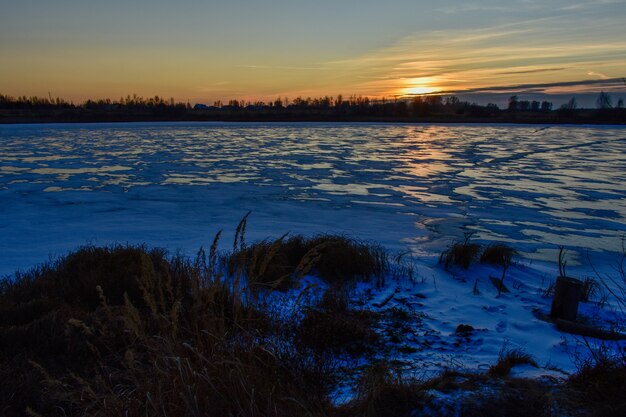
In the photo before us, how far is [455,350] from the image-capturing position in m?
3.65

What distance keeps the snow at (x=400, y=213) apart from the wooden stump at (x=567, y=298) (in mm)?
192

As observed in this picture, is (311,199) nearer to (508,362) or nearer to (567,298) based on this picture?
(567,298)

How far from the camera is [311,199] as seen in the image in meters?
10.6

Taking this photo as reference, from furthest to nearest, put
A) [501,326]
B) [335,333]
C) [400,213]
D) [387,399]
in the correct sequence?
[400,213]
[501,326]
[335,333]
[387,399]

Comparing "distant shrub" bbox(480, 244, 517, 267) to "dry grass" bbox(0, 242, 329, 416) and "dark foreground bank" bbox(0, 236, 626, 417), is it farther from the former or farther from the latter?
"dry grass" bbox(0, 242, 329, 416)

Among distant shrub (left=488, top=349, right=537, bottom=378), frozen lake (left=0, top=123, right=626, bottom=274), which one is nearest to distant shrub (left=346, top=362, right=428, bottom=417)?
distant shrub (left=488, top=349, right=537, bottom=378)

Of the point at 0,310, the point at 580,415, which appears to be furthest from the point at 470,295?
the point at 0,310

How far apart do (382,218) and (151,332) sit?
5824 millimetres

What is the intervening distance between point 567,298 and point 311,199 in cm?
694

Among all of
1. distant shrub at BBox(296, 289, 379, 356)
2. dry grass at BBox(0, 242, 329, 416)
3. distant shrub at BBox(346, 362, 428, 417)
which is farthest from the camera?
distant shrub at BBox(296, 289, 379, 356)

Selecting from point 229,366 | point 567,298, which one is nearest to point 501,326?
point 567,298

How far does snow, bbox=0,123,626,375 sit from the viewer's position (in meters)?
4.40

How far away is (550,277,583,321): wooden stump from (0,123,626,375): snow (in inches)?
7.5

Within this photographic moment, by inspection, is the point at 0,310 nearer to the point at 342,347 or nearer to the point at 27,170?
the point at 342,347
